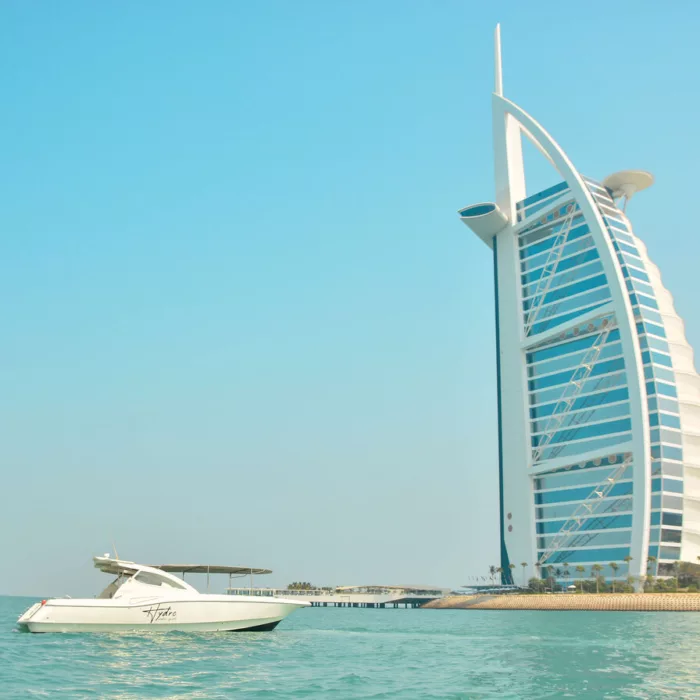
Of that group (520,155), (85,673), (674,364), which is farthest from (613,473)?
(85,673)

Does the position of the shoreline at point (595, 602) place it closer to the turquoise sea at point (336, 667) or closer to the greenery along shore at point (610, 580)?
the greenery along shore at point (610, 580)

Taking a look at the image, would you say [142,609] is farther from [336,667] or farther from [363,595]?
[363,595]

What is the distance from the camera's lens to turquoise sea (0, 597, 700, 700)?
22.0m

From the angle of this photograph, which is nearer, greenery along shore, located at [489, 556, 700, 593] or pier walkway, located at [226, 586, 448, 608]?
greenery along shore, located at [489, 556, 700, 593]

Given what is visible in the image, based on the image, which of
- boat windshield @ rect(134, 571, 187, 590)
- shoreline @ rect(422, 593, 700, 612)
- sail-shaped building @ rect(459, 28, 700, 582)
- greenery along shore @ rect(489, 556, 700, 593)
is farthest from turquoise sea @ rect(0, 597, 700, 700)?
sail-shaped building @ rect(459, 28, 700, 582)

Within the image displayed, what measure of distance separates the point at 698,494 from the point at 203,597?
74.3m

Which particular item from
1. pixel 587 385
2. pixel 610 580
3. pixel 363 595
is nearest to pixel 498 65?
pixel 587 385

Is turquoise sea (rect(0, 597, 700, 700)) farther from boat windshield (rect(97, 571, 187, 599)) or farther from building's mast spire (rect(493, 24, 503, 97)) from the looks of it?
building's mast spire (rect(493, 24, 503, 97))

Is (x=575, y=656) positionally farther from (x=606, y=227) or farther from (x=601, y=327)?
(x=606, y=227)

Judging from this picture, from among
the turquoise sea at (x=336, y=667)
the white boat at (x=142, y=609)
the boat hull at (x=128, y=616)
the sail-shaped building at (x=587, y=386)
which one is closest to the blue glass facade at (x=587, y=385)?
the sail-shaped building at (x=587, y=386)

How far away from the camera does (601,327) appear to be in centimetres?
10081

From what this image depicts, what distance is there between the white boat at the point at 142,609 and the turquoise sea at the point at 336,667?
20.9 inches

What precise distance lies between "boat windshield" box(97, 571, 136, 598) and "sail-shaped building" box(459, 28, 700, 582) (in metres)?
66.6

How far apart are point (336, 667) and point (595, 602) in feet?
213
